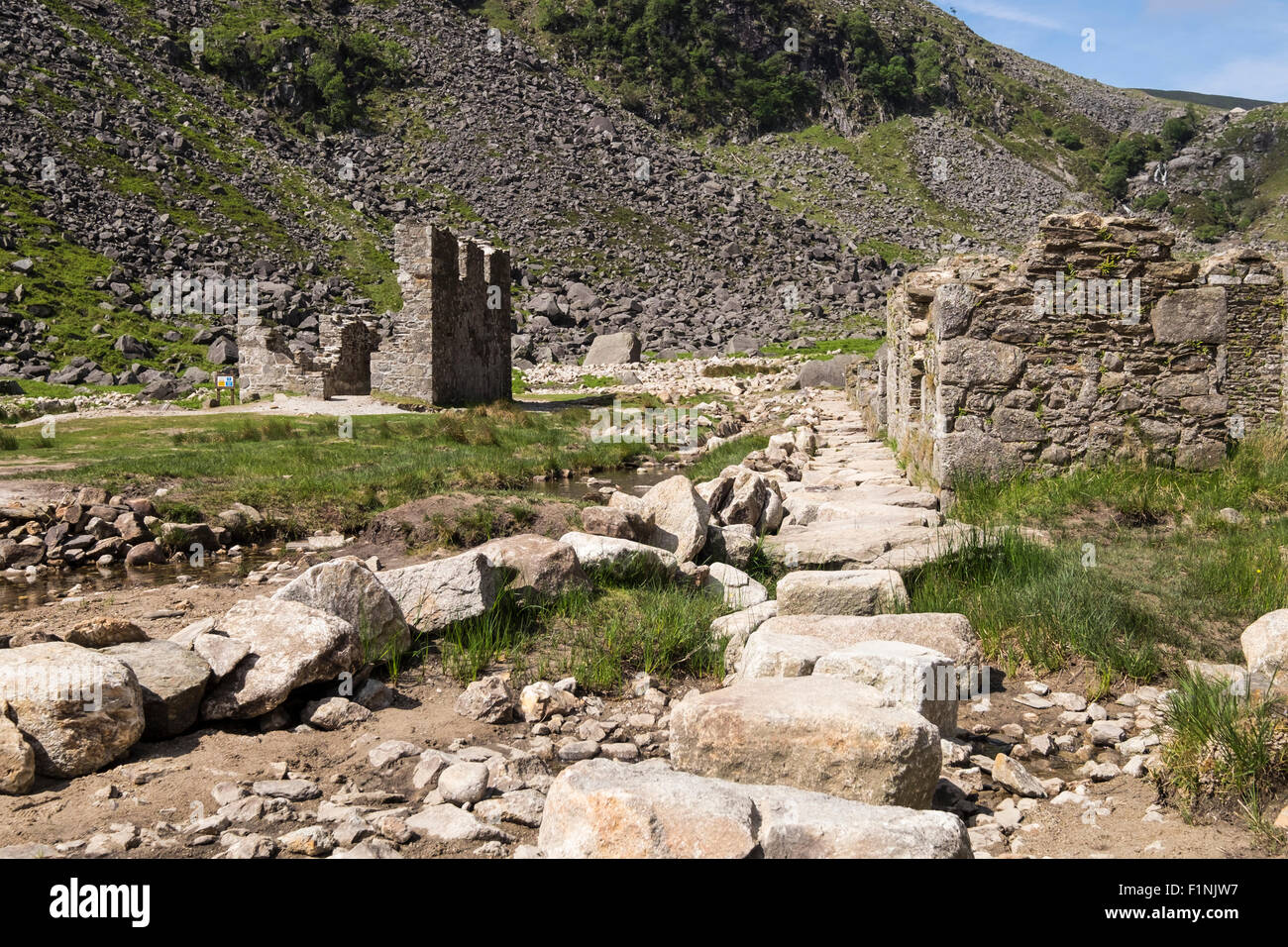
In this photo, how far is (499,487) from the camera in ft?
41.0

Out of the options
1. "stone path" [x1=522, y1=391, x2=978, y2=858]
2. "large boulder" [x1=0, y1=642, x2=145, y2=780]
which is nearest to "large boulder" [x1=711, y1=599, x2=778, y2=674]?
"stone path" [x1=522, y1=391, x2=978, y2=858]

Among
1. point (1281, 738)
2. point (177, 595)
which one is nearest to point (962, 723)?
point (1281, 738)

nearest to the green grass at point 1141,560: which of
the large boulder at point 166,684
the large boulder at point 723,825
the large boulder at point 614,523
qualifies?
the large boulder at point 614,523

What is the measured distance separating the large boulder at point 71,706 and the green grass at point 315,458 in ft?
21.0

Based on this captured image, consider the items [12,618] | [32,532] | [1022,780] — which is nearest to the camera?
[1022,780]

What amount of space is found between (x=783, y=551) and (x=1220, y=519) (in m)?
3.38

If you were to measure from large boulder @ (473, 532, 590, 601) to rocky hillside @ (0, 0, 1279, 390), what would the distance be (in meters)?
23.8

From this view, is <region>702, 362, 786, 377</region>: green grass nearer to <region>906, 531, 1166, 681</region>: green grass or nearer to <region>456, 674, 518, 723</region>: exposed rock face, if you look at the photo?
<region>906, 531, 1166, 681</region>: green grass

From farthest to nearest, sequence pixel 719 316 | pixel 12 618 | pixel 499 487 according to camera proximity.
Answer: pixel 719 316
pixel 499 487
pixel 12 618

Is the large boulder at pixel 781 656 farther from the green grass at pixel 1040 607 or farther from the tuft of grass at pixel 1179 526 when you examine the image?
the tuft of grass at pixel 1179 526

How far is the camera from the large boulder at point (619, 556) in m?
7.11

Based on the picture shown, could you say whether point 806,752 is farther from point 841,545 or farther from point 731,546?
point 731,546

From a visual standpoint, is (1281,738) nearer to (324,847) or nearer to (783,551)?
(324,847)

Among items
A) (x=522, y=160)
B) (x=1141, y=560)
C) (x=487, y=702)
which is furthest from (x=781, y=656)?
(x=522, y=160)
